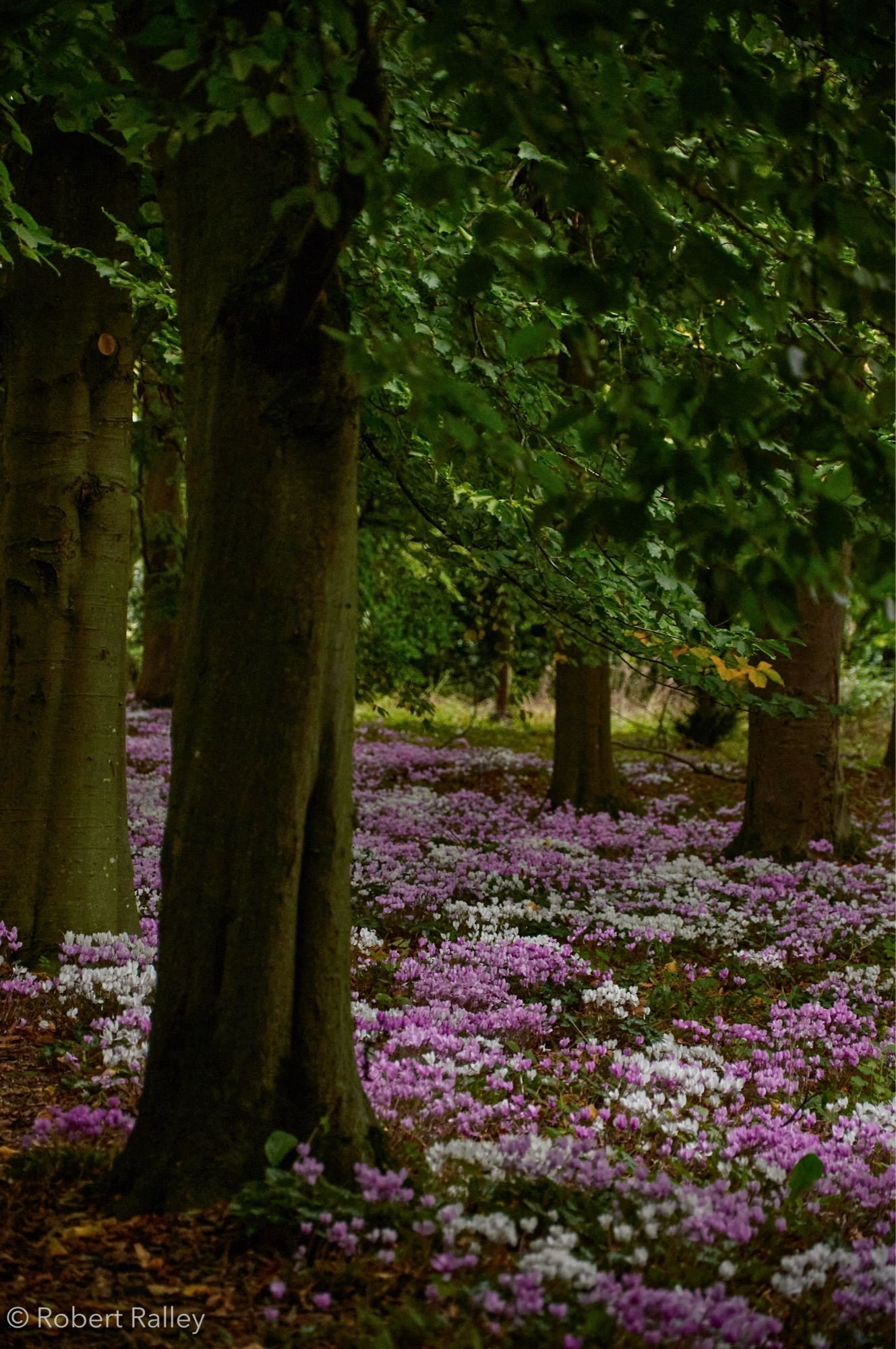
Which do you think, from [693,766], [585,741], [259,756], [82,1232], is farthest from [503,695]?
[82,1232]

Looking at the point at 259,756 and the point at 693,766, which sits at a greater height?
the point at 259,756

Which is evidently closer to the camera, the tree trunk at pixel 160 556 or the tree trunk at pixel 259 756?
the tree trunk at pixel 259 756

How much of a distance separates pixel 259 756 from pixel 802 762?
8.70m

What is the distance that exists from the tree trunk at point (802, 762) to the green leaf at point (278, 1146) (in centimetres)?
830

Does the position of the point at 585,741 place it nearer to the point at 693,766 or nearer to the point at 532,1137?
the point at 693,766

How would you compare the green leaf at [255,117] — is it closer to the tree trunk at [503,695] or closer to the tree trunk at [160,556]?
the tree trunk at [160,556]

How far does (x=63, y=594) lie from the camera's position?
260 inches

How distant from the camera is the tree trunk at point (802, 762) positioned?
10938 millimetres

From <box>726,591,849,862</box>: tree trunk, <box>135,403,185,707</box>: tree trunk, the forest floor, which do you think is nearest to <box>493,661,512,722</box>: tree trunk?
<box>135,403,185,707</box>: tree trunk

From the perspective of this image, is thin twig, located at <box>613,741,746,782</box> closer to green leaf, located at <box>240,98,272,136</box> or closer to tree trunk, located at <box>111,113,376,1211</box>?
tree trunk, located at <box>111,113,376,1211</box>

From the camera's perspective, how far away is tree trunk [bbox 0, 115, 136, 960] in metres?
6.54

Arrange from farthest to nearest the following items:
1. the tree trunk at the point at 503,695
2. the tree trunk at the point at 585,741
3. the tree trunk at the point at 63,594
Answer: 1. the tree trunk at the point at 503,695
2. the tree trunk at the point at 585,741
3. the tree trunk at the point at 63,594

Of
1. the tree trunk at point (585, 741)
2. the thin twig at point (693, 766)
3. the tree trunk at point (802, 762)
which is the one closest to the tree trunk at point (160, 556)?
the tree trunk at point (585, 741)

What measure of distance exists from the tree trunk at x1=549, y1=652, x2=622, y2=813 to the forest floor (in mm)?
3635
